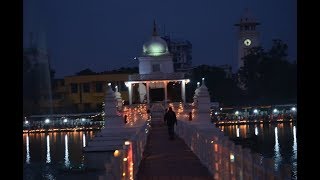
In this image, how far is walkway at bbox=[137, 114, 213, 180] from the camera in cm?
1407

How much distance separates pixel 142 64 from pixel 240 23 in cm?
6343

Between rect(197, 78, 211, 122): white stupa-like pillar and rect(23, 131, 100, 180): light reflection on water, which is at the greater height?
rect(197, 78, 211, 122): white stupa-like pillar

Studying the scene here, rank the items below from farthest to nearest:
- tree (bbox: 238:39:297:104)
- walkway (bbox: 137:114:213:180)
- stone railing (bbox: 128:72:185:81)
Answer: tree (bbox: 238:39:297:104)
stone railing (bbox: 128:72:185:81)
walkway (bbox: 137:114:213:180)

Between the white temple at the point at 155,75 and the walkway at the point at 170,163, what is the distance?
24.0 metres

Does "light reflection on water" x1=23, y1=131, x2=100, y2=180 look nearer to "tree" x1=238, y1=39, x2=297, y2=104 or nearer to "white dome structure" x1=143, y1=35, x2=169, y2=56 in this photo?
"white dome structure" x1=143, y1=35, x2=169, y2=56

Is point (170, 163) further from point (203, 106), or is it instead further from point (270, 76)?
point (270, 76)

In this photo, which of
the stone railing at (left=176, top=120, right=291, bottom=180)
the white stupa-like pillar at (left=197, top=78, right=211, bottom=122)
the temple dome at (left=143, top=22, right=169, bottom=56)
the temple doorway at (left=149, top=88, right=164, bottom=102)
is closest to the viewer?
the stone railing at (left=176, top=120, right=291, bottom=180)

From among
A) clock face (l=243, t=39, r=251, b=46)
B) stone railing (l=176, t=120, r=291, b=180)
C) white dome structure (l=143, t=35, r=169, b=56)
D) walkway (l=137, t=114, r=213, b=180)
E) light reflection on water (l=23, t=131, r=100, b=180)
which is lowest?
light reflection on water (l=23, t=131, r=100, b=180)

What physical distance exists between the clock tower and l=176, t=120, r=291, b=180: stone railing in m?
90.2

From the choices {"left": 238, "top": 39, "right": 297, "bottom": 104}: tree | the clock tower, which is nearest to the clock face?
the clock tower

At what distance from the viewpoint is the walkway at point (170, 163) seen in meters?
14.1

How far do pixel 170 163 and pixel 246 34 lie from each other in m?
94.6

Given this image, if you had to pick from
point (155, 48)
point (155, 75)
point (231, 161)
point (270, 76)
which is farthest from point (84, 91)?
point (231, 161)

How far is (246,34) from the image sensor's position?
360 ft
